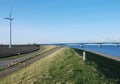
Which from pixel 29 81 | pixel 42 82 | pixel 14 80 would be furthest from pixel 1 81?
pixel 42 82

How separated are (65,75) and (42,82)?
2.88m

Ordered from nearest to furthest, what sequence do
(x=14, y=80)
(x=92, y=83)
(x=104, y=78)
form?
(x=92, y=83) → (x=104, y=78) → (x=14, y=80)

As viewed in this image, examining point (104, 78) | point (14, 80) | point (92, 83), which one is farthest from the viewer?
point (14, 80)

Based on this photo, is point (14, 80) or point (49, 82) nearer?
point (49, 82)

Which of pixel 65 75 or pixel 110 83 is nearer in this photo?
pixel 110 83

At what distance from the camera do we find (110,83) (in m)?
21.2

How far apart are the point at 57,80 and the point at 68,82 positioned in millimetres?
1144

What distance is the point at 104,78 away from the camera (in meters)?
22.6

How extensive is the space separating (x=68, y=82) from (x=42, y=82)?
193 centimetres

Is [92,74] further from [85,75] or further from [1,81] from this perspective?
[1,81]

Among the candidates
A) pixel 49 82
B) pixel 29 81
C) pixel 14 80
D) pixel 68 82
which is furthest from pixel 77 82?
pixel 14 80

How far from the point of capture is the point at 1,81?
25.1 meters

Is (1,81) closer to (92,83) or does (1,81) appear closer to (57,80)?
(57,80)

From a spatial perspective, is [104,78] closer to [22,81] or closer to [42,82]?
[42,82]
